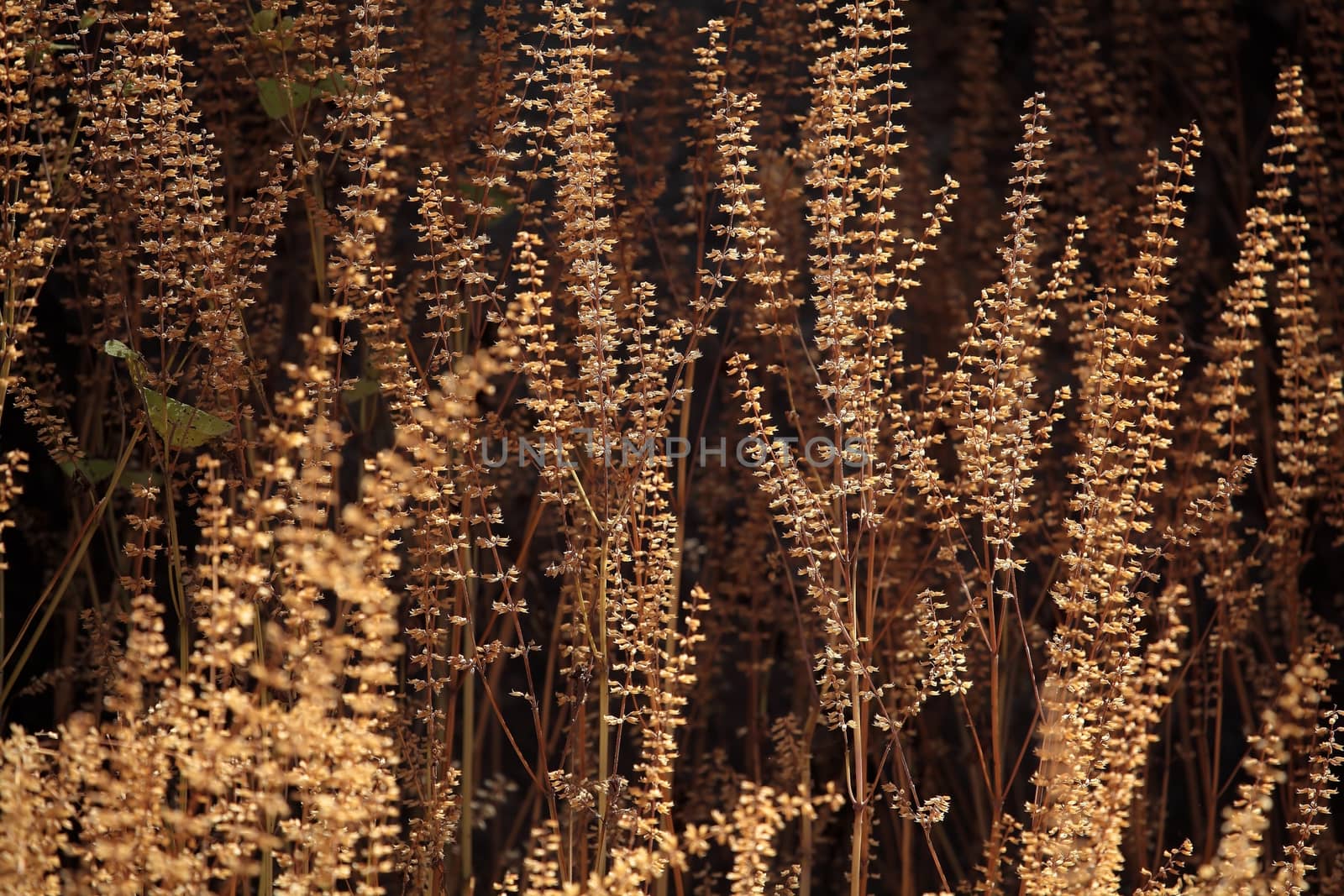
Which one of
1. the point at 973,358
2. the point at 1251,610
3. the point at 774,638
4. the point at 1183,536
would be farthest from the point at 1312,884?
the point at 973,358

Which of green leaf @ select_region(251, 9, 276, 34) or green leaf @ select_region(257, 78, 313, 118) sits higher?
green leaf @ select_region(251, 9, 276, 34)

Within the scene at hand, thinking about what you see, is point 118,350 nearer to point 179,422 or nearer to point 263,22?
point 179,422

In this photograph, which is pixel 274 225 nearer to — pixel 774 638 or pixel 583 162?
pixel 583 162

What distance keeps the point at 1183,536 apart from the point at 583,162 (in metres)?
0.70

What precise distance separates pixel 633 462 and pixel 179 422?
457 mm

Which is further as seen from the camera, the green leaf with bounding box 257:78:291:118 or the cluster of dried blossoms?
the green leaf with bounding box 257:78:291:118

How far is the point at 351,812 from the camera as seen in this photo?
3.15 feet

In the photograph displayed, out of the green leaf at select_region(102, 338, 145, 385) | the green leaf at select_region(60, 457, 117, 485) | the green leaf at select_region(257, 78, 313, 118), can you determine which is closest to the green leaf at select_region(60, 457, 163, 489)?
the green leaf at select_region(60, 457, 117, 485)

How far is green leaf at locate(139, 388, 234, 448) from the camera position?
1.33 m

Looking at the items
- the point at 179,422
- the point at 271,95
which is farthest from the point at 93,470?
the point at 271,95

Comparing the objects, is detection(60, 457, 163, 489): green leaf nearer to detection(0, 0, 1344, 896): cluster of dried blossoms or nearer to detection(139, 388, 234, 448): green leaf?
detection(0, 0, 1344, 896): cluster of dried blossoms

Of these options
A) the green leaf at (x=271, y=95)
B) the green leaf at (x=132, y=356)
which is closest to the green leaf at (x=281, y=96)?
the green leaf at (x=271, y=95)

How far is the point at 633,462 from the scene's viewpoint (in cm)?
137

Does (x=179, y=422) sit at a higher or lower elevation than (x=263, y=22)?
lower
